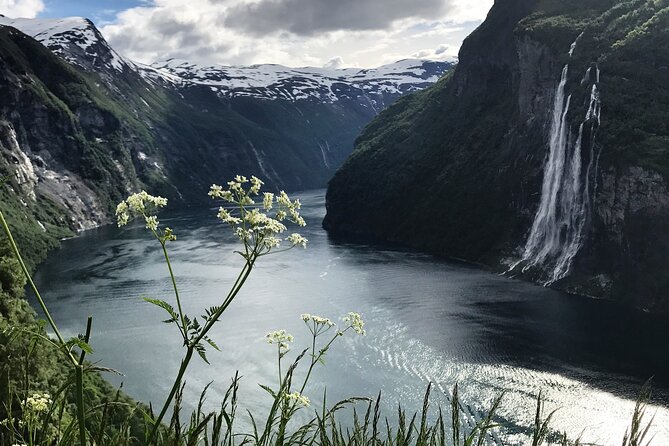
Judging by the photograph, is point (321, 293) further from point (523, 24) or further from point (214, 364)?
point (523, 24)

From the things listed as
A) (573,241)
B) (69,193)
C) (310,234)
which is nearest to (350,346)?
(573,241)

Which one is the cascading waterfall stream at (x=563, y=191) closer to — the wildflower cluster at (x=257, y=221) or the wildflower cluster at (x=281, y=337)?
the wildflower cluster at (x=281, y=337)

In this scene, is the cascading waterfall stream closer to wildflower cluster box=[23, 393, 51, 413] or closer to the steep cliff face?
the steep cliff face

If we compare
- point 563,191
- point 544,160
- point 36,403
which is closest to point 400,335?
point 563,191

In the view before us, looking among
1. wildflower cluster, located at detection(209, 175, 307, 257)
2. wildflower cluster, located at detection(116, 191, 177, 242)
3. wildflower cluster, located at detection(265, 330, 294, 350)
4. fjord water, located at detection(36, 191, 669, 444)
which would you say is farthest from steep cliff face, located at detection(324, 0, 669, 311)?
wildflower cluster, located at detection(116, 191, 177, 242)

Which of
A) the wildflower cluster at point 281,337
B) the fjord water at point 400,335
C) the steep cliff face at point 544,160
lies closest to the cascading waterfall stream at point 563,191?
the steep cliff face at point 544,160

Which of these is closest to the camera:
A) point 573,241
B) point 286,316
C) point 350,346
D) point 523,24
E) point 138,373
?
point 138,373

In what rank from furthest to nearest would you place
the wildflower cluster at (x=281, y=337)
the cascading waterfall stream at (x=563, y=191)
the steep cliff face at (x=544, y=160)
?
1. the cascading waterfall stream at (x=563, y=191)
2. the steep cliff face at (x=544, y=160)
3. the wildflower cluster at (x=281, y=337)
